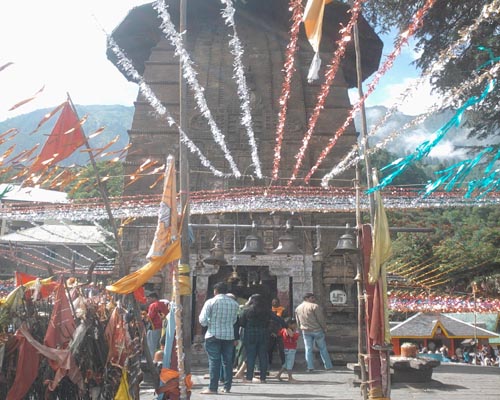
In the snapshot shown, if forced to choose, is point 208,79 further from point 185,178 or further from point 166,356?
point 166,356

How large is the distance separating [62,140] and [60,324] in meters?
2.10

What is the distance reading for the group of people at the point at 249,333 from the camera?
7.42 m

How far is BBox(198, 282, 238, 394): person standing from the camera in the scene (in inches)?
291

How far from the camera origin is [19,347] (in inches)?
187

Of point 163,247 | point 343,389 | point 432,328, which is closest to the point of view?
point 163,247

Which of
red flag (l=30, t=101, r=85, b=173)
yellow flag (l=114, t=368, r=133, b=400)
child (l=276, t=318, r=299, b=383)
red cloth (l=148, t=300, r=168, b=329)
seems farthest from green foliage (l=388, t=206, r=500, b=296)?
yellow flag (l=114, t=368, r=133, b=400)

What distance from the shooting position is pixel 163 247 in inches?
210

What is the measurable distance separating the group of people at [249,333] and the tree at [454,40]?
6.80 meters

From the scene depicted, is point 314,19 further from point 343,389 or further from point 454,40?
point 454,40

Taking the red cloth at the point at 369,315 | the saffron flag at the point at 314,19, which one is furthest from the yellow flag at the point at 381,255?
the saffron flag at the point at 314,19

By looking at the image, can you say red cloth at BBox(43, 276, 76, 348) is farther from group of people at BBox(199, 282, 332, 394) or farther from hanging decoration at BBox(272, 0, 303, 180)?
hanging decoration at BBox(272, 0, 303, 180)

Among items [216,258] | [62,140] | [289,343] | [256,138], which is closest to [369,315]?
[289,343]

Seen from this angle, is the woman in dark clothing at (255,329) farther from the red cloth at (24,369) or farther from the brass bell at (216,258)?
the red cloth at (24,369)

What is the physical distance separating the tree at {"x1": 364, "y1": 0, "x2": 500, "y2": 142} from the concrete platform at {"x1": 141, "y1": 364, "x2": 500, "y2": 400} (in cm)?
681
